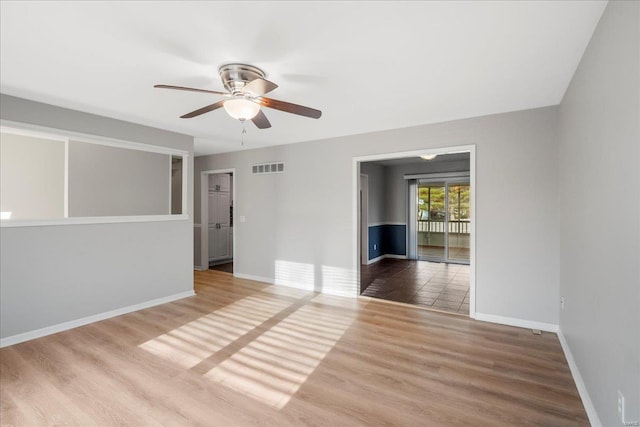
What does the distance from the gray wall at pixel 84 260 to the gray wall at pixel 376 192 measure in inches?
164

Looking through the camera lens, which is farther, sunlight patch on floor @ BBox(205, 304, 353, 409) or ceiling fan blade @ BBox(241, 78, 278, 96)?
sunlight patch on floor @ BBox(205, 304, 353, 409)

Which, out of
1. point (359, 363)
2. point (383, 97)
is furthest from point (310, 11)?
point (359, 363)

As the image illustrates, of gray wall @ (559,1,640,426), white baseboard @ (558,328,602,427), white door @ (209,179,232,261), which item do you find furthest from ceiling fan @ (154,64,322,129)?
white door @ (209,179,232,261)

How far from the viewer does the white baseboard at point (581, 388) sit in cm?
185

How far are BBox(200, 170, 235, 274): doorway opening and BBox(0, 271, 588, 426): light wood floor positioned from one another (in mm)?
2892

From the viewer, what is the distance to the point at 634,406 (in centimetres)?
130

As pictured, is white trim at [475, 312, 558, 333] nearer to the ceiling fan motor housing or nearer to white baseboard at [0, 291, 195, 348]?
the ceiling fan motor housing

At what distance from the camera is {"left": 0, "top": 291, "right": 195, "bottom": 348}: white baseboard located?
3017 mm

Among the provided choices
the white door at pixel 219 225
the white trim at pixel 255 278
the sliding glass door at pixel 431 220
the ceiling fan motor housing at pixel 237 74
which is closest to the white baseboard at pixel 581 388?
the ceiling fan motor housing at pixel 237 74

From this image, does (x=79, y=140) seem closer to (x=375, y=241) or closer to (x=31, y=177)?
(x=31, y=177)

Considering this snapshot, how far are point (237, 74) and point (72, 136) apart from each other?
7.95 ft

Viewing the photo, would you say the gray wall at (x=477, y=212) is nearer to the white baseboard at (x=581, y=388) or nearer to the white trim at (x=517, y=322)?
the white trim at (x=517, y=322)

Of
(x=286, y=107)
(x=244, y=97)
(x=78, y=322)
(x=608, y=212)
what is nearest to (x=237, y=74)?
(x=244, y=97)

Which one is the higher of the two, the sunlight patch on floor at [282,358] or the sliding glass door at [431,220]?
the sliding glass door at [431,220]
